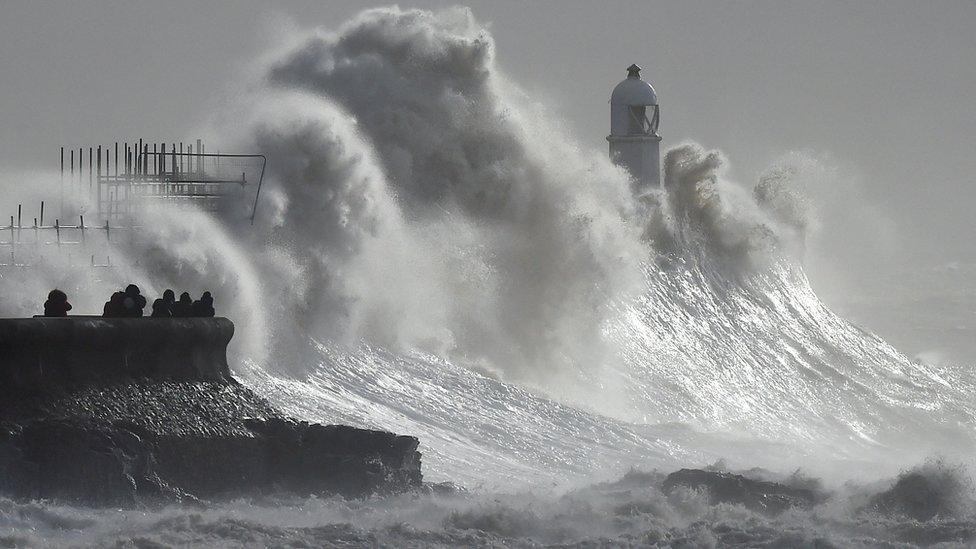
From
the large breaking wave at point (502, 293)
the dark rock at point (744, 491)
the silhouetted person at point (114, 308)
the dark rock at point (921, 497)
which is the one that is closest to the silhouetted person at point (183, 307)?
the silhouetted person at point (114, 308)

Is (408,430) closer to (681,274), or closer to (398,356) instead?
(398,356)

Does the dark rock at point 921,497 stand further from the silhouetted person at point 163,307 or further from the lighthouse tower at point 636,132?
the lighthouse tower at point 636,132

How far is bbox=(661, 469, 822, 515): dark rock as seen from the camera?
16.0 m

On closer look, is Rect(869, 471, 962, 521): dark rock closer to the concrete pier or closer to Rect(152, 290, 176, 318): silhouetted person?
the concrete pier

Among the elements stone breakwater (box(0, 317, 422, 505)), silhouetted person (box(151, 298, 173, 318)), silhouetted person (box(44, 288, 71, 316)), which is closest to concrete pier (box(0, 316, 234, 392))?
stone breakwater (box(0, 317, 422, 505))

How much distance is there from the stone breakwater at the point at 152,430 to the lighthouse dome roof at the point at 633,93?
23.4 meters

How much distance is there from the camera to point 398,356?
22.8 m

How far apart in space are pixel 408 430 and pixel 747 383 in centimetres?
1206

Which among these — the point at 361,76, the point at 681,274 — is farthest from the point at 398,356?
the point at 681,274

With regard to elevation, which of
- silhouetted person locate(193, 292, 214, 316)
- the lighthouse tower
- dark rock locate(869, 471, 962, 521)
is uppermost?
the lighthouse tower

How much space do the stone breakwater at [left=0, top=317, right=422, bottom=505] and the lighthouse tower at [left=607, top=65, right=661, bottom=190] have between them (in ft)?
72.2

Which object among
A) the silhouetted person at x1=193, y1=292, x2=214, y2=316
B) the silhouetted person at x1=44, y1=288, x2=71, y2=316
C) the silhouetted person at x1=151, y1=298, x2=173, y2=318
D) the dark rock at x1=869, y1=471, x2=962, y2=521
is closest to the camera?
the silhouetted person at x1=44, y1=288, x2=71, y2=316

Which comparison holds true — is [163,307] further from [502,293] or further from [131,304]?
[502,293]

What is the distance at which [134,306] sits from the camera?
47.7ft
